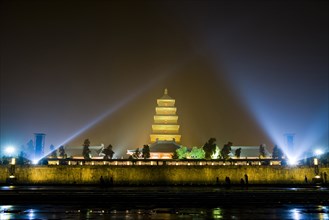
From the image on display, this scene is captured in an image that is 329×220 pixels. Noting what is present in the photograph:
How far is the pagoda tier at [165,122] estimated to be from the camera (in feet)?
349

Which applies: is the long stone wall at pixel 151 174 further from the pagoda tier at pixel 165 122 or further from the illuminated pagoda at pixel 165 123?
the pagoda tier at pixel 165 122

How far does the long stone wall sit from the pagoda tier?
53809 millimetres

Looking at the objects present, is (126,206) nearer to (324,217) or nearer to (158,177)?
(324,217)

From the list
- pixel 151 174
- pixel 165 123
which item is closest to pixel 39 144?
pixel 151 174

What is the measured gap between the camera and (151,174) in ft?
165

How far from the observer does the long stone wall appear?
49.1 metres

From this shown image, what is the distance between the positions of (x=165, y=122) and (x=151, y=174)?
58631 mm

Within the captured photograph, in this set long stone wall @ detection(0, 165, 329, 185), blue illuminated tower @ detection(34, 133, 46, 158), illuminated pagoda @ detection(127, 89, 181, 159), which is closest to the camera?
long stone wall @ detection(0, 165, 329, 185)

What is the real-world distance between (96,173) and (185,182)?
34.5 ft

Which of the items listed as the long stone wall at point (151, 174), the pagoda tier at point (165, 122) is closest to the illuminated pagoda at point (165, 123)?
the pagoda tier at point (165, 122)

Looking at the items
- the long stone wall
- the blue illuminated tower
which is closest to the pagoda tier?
the blue illuminated tower

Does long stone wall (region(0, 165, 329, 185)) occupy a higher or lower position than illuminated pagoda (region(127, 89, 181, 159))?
lower

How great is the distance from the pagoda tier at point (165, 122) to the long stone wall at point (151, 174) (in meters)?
53.8

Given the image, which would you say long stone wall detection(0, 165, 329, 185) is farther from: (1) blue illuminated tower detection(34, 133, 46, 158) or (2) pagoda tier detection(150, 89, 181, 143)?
(2) pagoda tier detection(150, 89, 181, 143)
